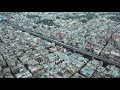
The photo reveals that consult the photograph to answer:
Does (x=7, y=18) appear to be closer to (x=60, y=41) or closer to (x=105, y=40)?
(x=60, y=41)

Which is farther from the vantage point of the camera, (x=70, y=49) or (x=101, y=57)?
(x=70, y=49)
